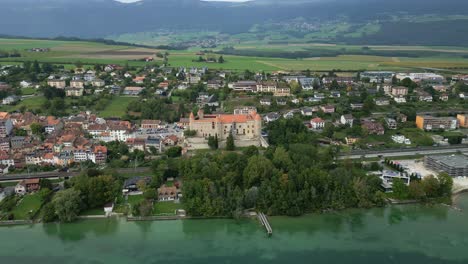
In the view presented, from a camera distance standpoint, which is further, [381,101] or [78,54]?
[78,54]

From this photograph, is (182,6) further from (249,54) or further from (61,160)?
(61,160)

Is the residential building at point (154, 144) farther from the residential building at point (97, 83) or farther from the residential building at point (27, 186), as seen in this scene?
the residential building at point (97, 83)

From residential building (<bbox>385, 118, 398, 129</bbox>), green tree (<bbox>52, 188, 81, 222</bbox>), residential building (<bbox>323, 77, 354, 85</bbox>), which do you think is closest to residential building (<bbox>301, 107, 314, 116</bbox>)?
residential building (<bbox>385, 118, 398, 129</bbox>)

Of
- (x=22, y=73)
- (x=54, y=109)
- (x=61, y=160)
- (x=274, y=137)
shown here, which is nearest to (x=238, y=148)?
(x=274, y=137)

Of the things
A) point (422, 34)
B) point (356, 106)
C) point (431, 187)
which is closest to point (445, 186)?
point (431, 187)

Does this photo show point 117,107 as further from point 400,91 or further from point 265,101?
point 400,91

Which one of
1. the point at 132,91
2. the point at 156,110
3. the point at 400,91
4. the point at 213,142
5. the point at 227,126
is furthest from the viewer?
the point at 132,91

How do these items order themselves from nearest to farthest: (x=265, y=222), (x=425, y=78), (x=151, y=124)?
(x=265, y=222) → (x=151, y=124) → (x=425, y=78)
